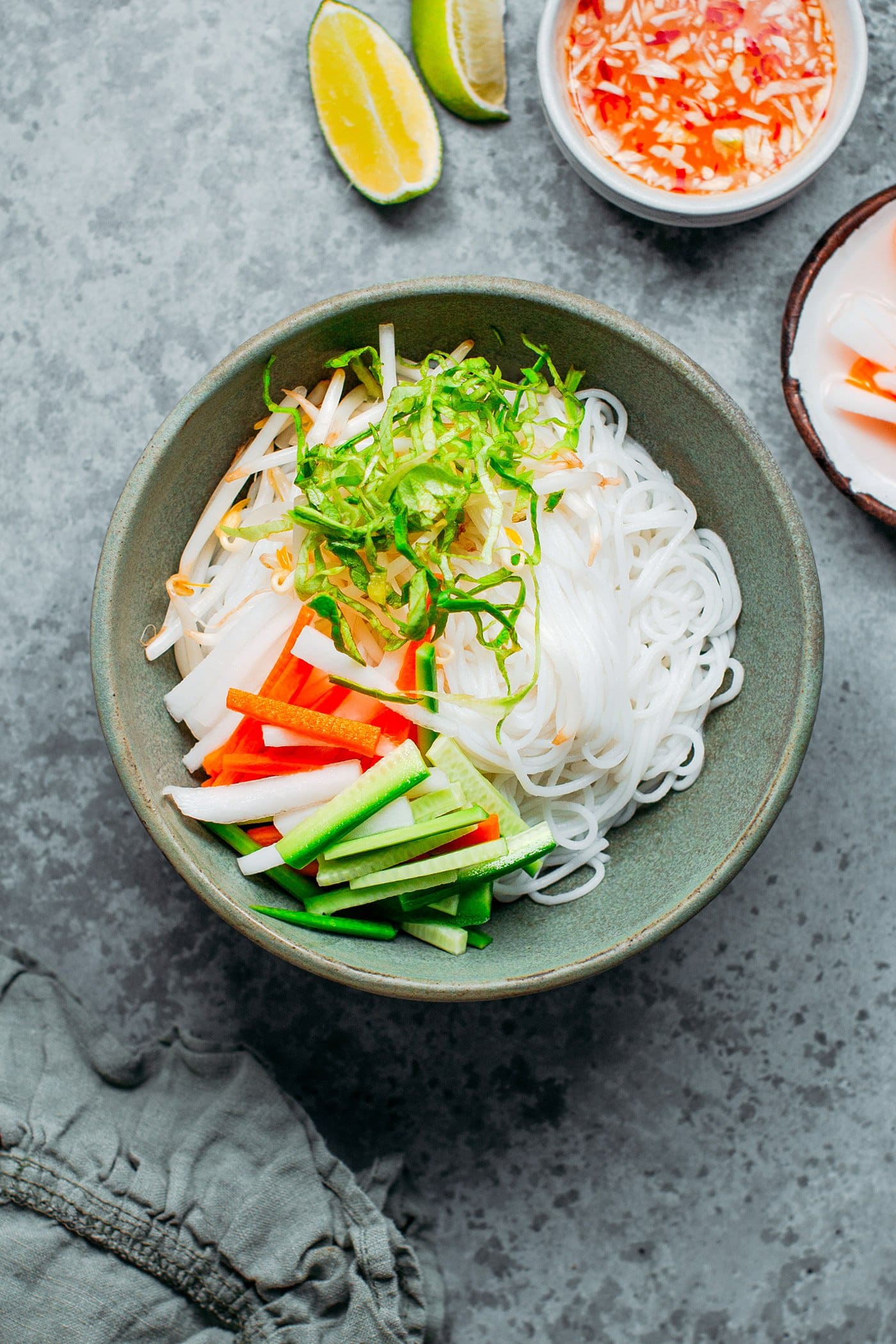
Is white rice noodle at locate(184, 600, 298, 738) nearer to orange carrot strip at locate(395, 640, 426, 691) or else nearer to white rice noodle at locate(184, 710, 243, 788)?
white rice noodle at locate(184, 710, 243, 788)

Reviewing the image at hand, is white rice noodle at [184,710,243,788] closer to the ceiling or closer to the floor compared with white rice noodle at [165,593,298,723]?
closer to the floor

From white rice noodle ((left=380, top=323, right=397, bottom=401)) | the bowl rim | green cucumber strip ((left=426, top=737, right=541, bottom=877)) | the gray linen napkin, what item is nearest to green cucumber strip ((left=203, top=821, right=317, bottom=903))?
green cucumber strip ((left=426, top=737, right=541, bottom=877))

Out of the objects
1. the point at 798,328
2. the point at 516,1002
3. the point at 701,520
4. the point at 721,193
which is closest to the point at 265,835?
the point at 516,1002

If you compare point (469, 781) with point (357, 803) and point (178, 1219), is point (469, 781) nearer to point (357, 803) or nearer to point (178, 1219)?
point (357, 803)

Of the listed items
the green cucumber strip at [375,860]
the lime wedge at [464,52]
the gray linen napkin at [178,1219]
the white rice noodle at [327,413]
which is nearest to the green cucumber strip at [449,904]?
the green cucumber strip at [375,860]

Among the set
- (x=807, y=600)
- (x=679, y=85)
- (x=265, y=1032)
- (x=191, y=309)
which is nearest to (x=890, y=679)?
(x=807, y=600)

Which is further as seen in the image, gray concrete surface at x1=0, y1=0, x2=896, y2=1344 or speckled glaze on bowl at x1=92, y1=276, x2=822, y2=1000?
gray concrete surface at x1=0, y1=0, x2=896, y2=1344

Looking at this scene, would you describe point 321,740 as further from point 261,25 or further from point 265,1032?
point 261,25
